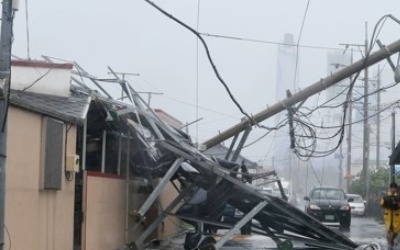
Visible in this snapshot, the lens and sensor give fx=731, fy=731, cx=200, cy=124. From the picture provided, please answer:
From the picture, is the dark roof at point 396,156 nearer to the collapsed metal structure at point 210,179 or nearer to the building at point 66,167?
the collapsed metal structure at point 210,179

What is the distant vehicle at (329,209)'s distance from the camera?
29.4 metres

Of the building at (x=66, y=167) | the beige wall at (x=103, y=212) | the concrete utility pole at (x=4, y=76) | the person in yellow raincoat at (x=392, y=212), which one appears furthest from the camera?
the person in yellow raincoat at (x=392, y=212)

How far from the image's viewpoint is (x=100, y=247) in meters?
14.4

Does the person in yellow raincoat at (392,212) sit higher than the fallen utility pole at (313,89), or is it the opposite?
the fallen utility pole at (313,89)

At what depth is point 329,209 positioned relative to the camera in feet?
97.2

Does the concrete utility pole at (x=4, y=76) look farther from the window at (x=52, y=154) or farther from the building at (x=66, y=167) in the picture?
the window at (x=52, y=154)

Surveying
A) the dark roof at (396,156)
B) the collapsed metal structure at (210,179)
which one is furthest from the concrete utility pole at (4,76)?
the dark roof at (396,156)

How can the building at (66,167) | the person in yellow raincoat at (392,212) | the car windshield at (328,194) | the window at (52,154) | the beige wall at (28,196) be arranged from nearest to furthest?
the beige wall at (28,196) < the building at (66,167) < the window at (52,154) < the person in yellow raincoat at (392,212) < the car windshield at (328,194)

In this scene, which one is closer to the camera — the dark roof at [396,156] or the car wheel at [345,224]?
the dark roof at [396,156]

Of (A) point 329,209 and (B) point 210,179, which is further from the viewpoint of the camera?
(A) point 329,209

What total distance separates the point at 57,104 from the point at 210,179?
15.4 feet

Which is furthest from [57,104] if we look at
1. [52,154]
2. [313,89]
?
[313,89]

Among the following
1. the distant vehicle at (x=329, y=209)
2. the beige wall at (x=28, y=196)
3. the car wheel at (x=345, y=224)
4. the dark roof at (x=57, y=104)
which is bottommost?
the car wheel at (x=345, y=224)

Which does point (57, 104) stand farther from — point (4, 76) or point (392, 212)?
point (392, 212)
